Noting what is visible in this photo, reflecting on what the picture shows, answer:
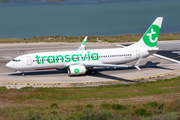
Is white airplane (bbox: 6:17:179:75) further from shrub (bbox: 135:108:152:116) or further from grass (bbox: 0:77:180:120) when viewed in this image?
shrub (bbox: 135:108:152:116)

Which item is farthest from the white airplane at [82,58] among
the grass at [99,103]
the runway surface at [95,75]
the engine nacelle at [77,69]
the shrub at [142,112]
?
the shrub at [142,112]

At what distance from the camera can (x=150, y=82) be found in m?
40.1

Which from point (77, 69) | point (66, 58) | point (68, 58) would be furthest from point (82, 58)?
point (66, 58)

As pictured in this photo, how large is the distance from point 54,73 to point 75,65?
17.5 ft

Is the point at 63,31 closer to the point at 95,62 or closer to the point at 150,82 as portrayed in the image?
the point at 95,62

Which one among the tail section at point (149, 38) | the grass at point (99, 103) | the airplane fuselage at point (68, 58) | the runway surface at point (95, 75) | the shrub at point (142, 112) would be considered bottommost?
the shrub at point (142, 112)

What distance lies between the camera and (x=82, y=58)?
149 ft

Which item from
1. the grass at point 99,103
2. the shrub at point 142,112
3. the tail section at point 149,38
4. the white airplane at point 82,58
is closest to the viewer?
the grass at point 99,103

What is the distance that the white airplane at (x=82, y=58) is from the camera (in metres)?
44.1

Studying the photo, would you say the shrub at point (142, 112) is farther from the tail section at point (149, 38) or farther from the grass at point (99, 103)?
the tail section at point (149, 38)

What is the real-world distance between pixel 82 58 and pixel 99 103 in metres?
19.6

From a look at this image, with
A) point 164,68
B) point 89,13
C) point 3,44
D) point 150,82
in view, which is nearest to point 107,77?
point 150,82

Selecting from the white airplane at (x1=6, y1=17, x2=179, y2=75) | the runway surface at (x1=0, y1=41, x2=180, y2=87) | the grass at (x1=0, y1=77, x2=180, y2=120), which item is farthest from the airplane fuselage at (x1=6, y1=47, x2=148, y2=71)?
the grass at (x1=0, y1=77, x2=180, y2=120)

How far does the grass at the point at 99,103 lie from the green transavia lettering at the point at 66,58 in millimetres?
9505
